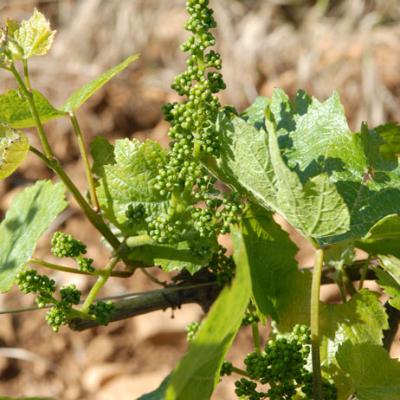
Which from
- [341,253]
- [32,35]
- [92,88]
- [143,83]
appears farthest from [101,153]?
[143,83]

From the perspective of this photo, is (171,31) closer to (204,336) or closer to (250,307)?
(250,307)

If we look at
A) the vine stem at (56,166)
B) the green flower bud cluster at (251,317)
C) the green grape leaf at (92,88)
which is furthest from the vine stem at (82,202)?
the green flower bud cluster at (251,317)

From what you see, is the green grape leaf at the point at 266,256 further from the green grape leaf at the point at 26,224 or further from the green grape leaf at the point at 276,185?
the green grape leaf at the point at 26,224

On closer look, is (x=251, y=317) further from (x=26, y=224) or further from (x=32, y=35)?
(x=32, y=35)

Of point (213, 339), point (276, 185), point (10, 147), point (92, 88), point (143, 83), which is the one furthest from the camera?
point (143, 83)

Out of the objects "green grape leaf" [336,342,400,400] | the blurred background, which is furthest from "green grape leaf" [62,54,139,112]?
the blurred background

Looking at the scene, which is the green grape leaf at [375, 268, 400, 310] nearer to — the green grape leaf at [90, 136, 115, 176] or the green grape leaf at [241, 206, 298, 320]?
the green grape leaf at [241, 206, 298, 320]
